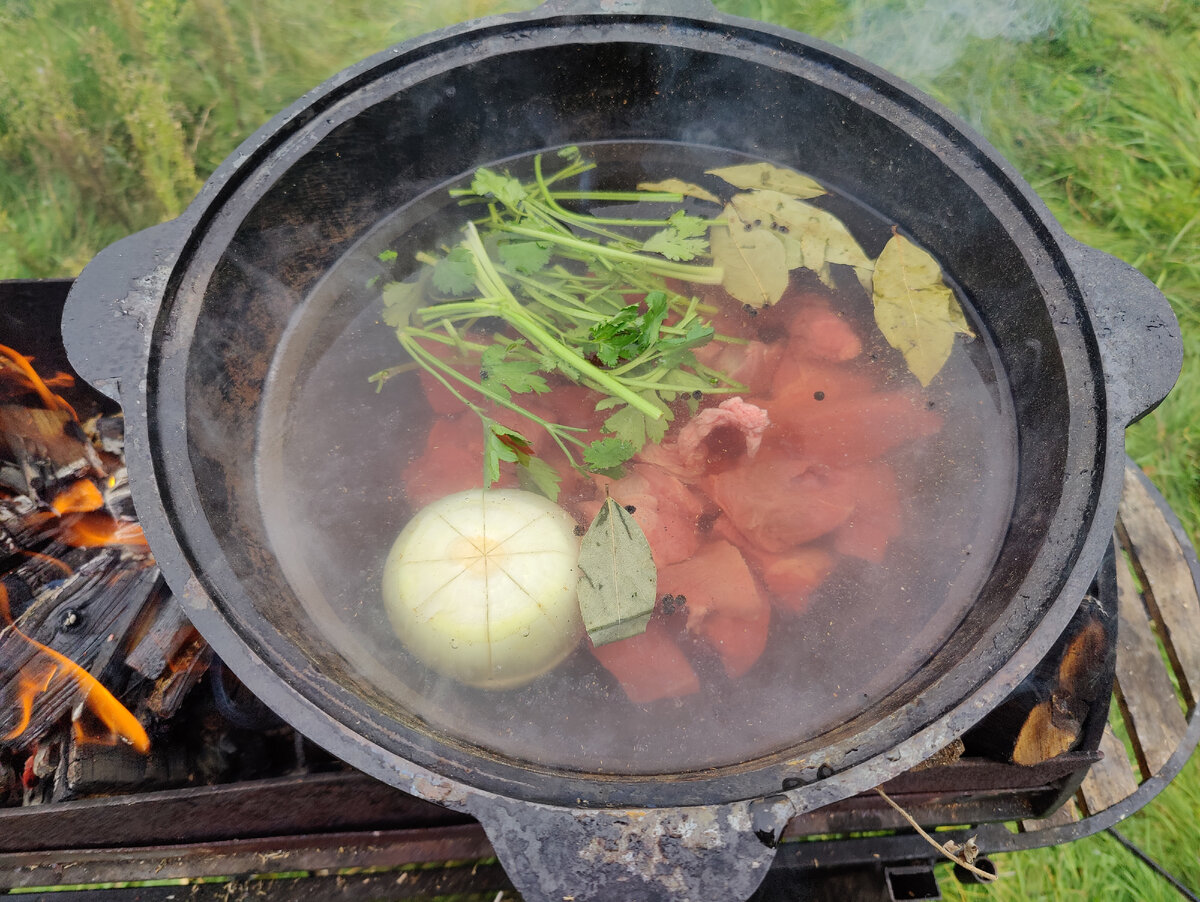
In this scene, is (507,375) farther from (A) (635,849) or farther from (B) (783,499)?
(A) (635,849)

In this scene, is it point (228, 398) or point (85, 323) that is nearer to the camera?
point (85, 323)

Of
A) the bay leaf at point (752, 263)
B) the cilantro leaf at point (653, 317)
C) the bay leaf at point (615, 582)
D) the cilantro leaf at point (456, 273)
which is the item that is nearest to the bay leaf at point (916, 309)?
the bay leaf at point (752, 263)

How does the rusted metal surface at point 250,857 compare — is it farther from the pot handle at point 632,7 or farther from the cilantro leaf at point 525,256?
the pot handle at point 632,7

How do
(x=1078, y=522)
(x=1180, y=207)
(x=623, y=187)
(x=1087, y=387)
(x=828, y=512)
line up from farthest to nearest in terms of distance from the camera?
1. (x=1180, y=207)
2. (x=623, y=187)
3. (x=828, y=512)
4. (x=1087, y=387)
5. (x=1078, y=522)

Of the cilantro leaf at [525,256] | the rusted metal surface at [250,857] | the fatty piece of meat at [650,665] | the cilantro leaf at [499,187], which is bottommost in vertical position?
the rusted metal surface at [250,857]

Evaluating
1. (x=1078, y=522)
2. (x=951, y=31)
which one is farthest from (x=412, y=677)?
(x=951, y=31)

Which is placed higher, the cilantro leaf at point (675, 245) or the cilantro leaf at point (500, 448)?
the cilantro leaf at point (675, 245)

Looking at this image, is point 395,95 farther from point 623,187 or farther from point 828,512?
point 828,512
